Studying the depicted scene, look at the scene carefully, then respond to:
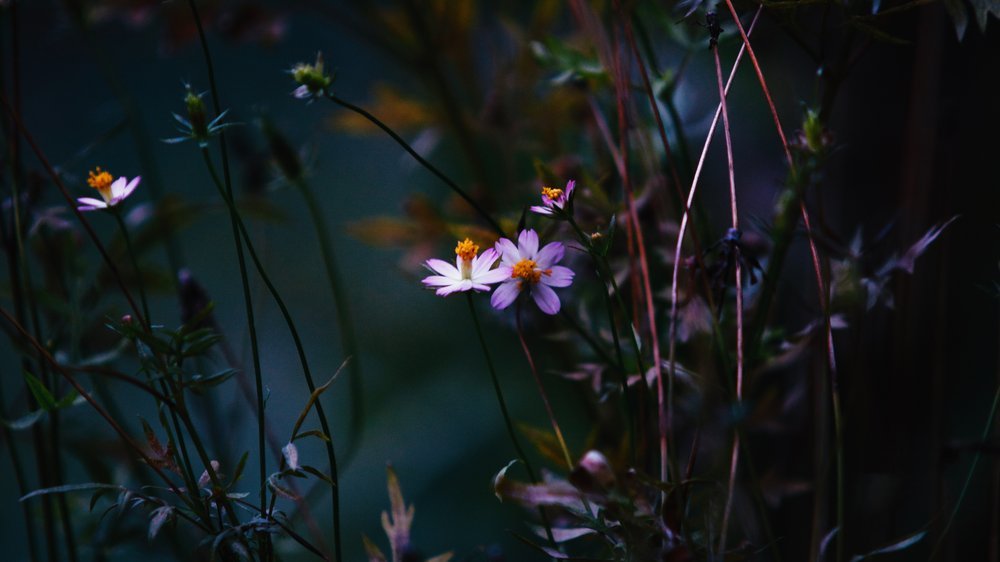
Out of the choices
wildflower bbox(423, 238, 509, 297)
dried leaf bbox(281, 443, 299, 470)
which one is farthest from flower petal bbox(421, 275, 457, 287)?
dried leaf bbox(281, 443, 299, 470)

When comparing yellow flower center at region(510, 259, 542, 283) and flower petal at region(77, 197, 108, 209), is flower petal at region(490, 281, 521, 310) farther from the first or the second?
flower petal at region(77, 197, 108, 209)

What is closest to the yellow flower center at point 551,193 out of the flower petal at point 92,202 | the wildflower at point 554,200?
the wildflower at point 554,200

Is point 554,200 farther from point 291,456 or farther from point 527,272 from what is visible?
point 291,456

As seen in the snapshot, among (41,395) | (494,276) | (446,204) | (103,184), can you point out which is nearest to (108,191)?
(103,184)

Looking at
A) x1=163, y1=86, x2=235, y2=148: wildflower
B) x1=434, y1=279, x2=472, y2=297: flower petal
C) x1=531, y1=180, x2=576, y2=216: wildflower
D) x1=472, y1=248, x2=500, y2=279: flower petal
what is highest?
x1=163, y1=86, x2=235, y2=148: wildflower

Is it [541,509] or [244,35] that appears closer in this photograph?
[541,509]

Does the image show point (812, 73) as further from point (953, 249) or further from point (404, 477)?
point (404, 477)

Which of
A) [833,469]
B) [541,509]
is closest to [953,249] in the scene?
[833,469]
